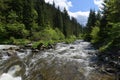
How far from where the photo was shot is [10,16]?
66.9 metres

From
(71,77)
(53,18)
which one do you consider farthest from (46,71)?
(53,18)

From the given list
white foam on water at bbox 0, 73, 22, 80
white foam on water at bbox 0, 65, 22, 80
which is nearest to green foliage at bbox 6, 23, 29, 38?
white foam on water at bbox 0, 65, 22, 80

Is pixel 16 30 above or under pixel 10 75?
above

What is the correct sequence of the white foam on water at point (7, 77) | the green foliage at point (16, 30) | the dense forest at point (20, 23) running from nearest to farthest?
the white foam on water at point (7, 77) → the dense forest at point (20, 23) → the green foliage at point (16, 30)

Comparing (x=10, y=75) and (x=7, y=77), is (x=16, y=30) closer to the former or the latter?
(x=10, y=75)

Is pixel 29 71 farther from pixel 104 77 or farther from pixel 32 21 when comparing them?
pixel 32 21

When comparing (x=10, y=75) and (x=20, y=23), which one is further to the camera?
(x=20, y=23)

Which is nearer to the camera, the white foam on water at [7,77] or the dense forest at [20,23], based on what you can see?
the white foam on water at [7,77]

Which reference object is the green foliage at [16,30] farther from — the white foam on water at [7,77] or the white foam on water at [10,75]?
the white foam on water at [7,77]

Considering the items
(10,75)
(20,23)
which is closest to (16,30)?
(20,23)

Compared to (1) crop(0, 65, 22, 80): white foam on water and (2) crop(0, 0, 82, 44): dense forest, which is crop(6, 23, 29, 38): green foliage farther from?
(1) crop(0, 65, 22, 80): white foam on water

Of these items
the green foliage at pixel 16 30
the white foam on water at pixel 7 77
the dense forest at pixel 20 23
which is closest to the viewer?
the white foam on water at pixel 7 77

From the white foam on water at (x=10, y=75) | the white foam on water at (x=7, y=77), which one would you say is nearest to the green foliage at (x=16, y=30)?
the white foam on water at (x=10, y=75)

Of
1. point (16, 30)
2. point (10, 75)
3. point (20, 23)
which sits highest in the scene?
point (20, 23)
